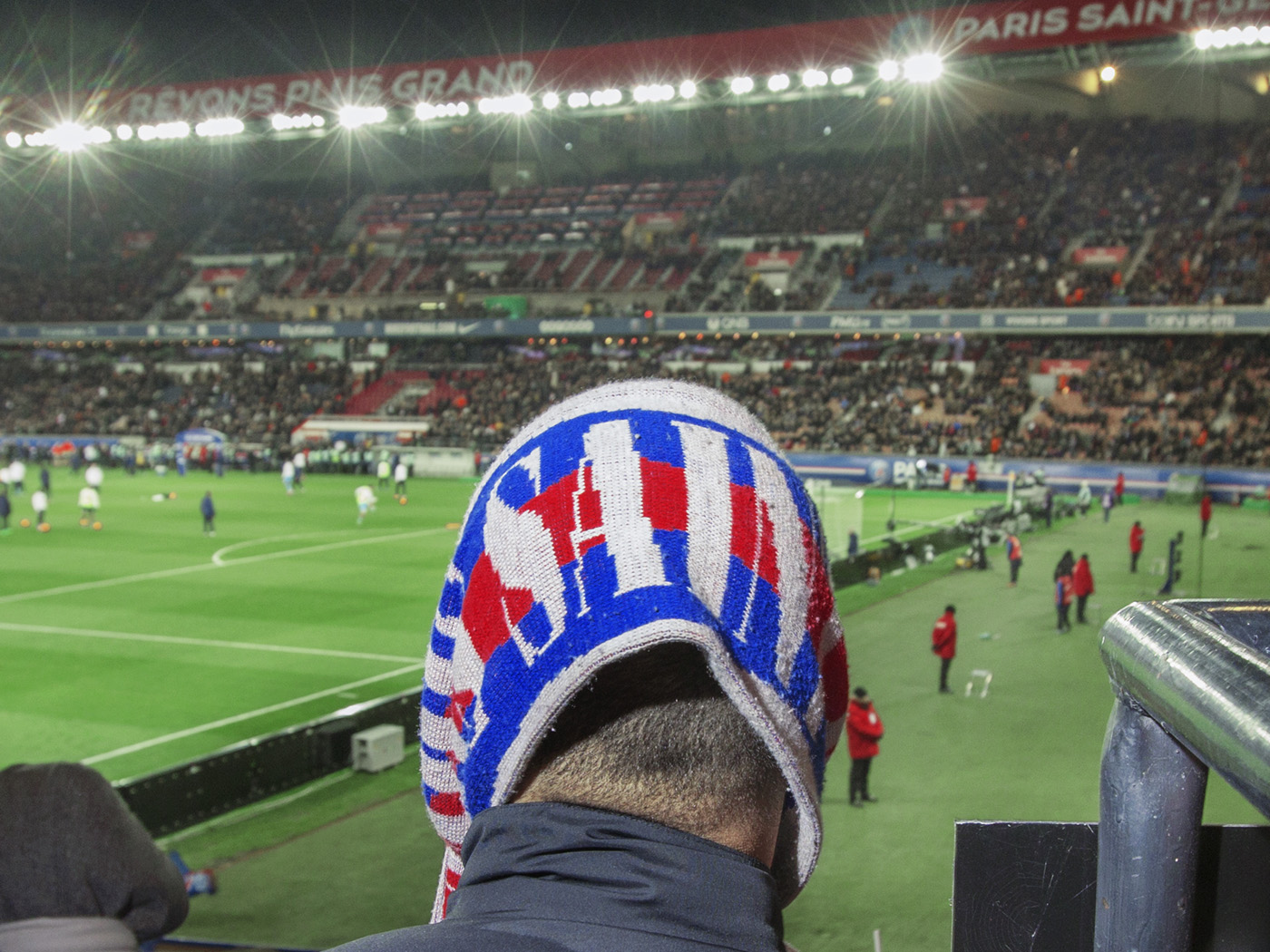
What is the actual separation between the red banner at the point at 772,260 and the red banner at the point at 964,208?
7.51 metres

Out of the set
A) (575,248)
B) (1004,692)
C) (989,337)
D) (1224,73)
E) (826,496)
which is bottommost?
(1004,692)

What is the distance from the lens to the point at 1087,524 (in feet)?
112

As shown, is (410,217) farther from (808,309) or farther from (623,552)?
(623,552)

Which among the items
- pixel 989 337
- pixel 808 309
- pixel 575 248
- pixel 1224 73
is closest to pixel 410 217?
pixel 575 248

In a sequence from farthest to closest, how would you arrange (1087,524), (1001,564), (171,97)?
(171,97) < (1087,524) < (1001,564)

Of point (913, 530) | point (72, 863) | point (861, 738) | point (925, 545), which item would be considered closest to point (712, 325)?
point (913, 530)

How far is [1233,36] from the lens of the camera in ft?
143

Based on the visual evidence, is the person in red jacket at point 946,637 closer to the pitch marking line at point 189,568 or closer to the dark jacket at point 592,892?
the dark jacket at point 592,892

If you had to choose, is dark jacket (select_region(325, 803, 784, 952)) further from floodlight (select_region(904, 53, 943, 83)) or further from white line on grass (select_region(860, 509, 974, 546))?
floodlight (select_region(904, 53, 943, 83))

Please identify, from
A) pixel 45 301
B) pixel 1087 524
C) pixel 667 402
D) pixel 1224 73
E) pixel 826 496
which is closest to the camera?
pixel 667 402

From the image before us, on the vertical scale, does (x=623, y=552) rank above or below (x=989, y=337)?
below

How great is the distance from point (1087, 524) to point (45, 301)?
59.9 m

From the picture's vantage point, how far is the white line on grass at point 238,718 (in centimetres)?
1455

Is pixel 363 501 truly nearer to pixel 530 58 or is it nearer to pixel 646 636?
pixel 530 58
